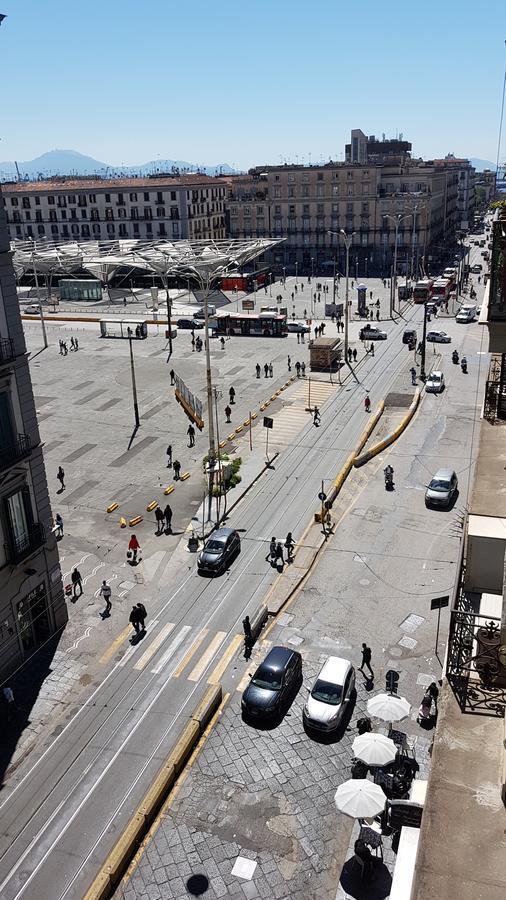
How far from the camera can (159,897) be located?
1538cm

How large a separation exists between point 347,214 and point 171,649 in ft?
350

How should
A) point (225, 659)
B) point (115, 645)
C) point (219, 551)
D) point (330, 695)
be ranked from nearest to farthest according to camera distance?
point (330, 695)
point (225, 659)
point (115, 645)
point (219, 551)

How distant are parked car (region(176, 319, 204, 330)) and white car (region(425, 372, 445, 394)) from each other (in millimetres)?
35232

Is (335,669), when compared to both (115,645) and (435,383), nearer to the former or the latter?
(115,645)

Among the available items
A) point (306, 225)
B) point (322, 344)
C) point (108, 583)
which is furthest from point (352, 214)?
point (108, 583)

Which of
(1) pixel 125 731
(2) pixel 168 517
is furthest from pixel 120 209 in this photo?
(1) pixel 125 731

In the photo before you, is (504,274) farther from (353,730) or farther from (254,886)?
(254,886)

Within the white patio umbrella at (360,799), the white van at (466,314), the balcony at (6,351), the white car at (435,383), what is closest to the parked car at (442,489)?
the white patio umbrella at (360,799)

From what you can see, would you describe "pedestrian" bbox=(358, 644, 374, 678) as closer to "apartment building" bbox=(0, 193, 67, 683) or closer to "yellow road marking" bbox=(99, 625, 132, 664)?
"yellow road marking" bbox=(99, 625, 132, 664)

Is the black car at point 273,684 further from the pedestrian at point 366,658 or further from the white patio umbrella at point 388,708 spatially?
the white patio umbrella at point 388,708

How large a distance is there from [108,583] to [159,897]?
14.7m

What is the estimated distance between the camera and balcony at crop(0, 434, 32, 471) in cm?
2298

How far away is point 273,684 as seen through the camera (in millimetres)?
21172

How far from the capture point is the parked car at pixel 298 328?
77.4 m
